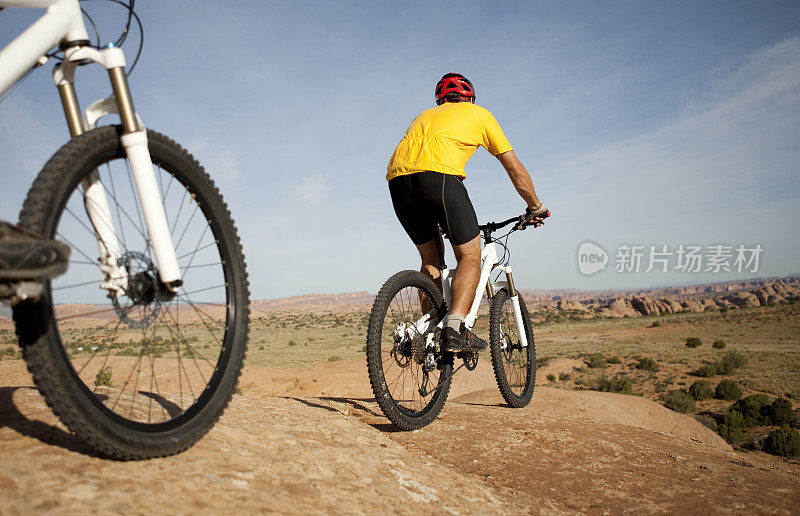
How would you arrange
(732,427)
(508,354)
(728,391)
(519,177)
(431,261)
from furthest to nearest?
(728,391), (732,427), (508,354), (431,261), (519,177)

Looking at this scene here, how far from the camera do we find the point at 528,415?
15.1 ft

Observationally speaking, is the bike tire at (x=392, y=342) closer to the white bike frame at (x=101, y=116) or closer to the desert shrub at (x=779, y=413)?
the white bike frame at (x=101, y=116)

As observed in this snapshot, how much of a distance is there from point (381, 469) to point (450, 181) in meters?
2.18

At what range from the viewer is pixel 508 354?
5.19m

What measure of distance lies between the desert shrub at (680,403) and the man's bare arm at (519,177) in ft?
60.1

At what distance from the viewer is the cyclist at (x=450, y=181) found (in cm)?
361

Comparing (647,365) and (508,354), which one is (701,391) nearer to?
(647,365)

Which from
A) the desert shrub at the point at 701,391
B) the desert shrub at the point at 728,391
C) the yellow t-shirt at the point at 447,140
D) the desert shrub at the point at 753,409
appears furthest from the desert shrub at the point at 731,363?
the yellow t-shirt at the point at 447,140

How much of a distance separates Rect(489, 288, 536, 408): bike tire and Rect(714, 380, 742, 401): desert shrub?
66.6ft

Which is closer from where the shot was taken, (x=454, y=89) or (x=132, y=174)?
(x=132, y=174)

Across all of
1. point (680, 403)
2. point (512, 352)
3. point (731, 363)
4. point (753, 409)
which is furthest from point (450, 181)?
point (731, 363)

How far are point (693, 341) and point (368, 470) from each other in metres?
41.0

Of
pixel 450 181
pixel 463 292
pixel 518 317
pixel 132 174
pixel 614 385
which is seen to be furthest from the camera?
pixel 614 385

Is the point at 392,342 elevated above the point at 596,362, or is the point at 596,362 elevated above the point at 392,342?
the point at 392,342
